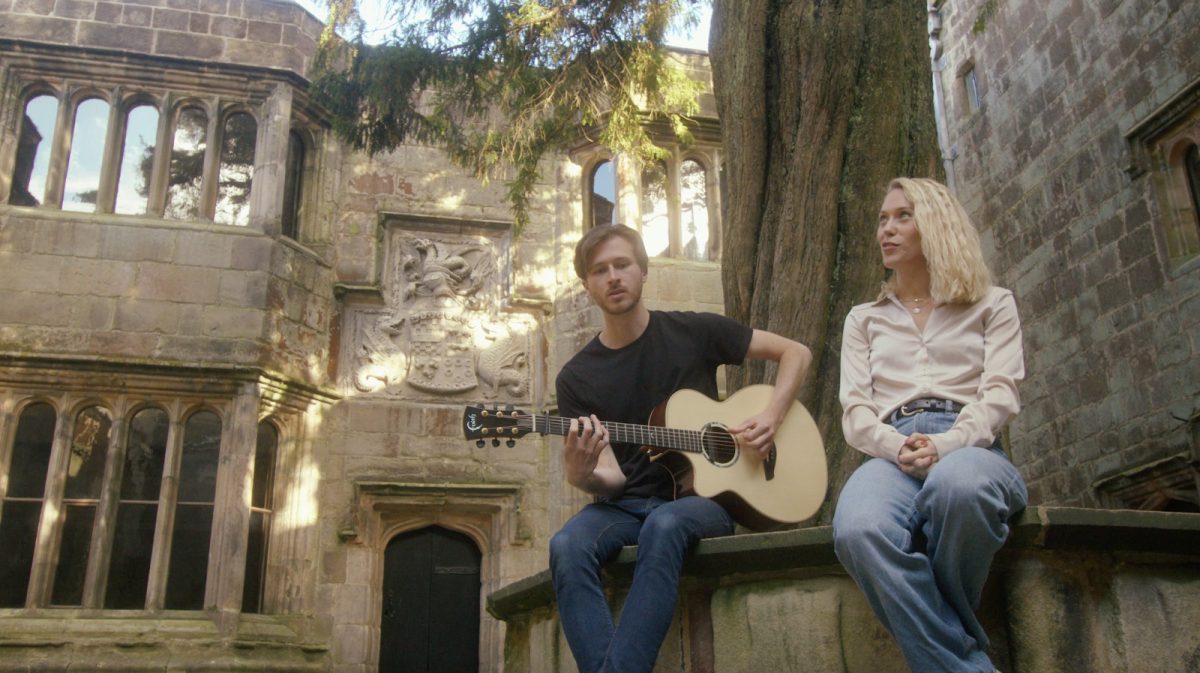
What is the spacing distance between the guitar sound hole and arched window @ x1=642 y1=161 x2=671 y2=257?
815cm

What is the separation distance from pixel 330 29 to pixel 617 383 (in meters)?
6.20

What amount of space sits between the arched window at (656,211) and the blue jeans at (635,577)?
848cm

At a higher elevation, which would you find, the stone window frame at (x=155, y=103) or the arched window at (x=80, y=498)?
the stone window frame at (x=155, y=103)

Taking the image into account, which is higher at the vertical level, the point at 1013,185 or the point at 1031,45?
the point at 1031,45

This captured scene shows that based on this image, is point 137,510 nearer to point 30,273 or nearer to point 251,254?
point 30,273

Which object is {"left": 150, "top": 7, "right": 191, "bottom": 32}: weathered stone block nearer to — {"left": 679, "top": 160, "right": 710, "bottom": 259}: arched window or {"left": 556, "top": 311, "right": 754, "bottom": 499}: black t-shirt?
{"left": 679, "top": 160, "right": 710, "bottom": 259}: arched window

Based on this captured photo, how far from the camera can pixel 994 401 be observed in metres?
2.94

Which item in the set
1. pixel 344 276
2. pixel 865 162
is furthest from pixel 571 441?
pixel 344 276

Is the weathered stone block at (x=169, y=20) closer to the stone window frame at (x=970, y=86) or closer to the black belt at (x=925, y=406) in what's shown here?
the stone window frame at (x=970, y=86)

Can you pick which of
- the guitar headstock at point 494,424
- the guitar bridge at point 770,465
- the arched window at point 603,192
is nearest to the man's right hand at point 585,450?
the guitar headstock at point 494,424

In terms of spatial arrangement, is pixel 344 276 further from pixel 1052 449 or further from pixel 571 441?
pixel 571 441

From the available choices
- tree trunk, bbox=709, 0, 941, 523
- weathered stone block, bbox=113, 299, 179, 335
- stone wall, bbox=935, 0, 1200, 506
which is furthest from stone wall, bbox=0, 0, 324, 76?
tree trunk, bbox=709, 0, 941, 523

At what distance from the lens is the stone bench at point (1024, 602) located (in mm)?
2820

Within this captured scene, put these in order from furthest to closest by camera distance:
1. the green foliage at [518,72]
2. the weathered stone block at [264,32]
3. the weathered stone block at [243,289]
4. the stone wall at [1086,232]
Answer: the weathered stone block at [264,32], the weathered stone block at [243,289], the stone wall at [1086,232], the green foliage at [518,72]
